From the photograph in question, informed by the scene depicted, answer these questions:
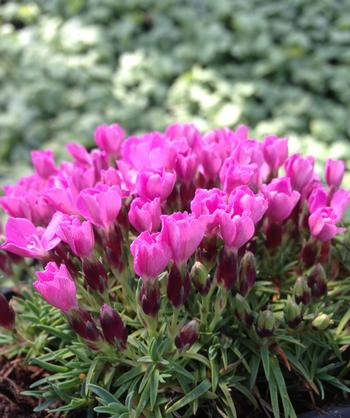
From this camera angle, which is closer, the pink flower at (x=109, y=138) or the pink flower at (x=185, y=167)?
the pink flower at (x=185, y=167)

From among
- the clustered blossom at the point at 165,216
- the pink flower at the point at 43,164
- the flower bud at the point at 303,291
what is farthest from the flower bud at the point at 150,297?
the pink flower at the point at 43,164

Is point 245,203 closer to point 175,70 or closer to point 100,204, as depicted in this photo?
point 100,204

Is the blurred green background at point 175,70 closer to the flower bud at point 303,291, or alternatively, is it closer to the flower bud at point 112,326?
the flower bud at point 303,291

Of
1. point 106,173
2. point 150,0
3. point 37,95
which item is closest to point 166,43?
point 150,0

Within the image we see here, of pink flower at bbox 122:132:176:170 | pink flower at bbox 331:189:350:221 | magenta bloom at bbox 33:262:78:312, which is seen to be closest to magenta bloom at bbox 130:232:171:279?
magenta bloom at bbox 33:262:78:312

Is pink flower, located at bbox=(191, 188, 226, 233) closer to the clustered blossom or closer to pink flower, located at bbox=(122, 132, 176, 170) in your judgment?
the clustered blossom

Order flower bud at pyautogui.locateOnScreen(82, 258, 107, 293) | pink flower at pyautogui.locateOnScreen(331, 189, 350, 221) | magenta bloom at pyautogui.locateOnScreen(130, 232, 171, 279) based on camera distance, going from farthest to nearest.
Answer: pink flower at pyautogui.locateOnScreen(331, 189, 350, 221) < flower bud at pyautogui.locateOnScreen(82, 258, 107, 293) < magenta bloom at pyautogui.locateOnScreen(130, 232, 171, 279)

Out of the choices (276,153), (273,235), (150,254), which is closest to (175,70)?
(276,153)
